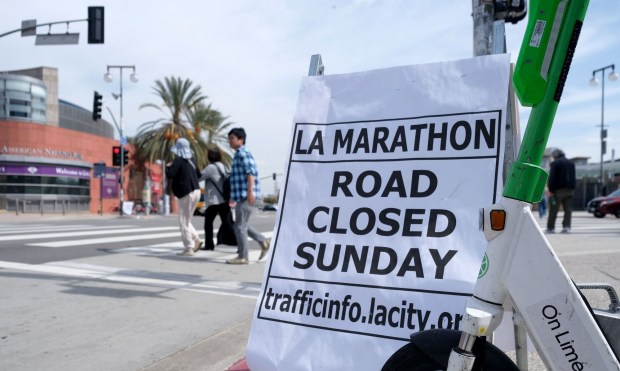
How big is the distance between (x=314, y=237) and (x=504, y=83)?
1051mm

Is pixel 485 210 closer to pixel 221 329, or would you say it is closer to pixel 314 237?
pixel 314 237

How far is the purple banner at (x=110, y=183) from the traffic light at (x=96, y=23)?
891 inches

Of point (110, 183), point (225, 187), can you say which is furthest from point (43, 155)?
point (225, 187)

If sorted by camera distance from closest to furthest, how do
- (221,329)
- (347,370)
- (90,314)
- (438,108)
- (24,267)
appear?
(347,370)
(438,108)
(221,329)
(90,314)
(24,267)

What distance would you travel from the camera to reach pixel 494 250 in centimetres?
149

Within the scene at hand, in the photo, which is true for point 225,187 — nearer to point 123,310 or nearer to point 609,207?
point 123,310

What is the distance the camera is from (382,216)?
7.07 feet

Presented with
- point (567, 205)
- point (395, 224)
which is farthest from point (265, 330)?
point (567, 205)

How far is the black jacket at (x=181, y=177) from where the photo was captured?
6930 millimetres

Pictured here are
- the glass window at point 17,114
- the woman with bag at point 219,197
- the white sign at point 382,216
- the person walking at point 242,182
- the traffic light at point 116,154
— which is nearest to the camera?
the white sign at point 382,216

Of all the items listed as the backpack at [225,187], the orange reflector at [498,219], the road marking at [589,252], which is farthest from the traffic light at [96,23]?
the orange reflector at [498,219]

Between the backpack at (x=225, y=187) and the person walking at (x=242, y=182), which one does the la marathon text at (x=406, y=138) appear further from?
the backpack at (x=225, y=187)

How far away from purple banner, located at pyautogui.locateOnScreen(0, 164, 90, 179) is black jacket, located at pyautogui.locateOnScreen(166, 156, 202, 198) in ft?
99.5

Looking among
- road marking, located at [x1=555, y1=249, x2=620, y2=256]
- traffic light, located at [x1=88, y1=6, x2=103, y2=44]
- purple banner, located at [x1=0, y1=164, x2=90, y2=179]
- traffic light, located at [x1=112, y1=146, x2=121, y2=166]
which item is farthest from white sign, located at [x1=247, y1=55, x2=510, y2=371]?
purple banner, located at [x1=0, y1=164, x2=90, y2=179]
